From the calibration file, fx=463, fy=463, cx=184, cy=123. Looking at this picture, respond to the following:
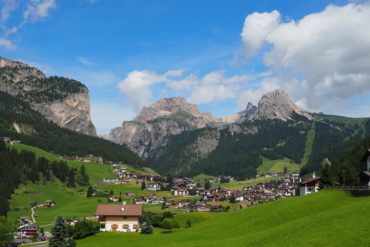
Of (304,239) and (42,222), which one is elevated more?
(304,239)

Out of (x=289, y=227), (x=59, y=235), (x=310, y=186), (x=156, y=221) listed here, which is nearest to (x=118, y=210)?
(x=156, y=221)

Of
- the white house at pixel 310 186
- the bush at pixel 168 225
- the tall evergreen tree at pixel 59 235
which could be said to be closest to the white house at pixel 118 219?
the bush at pixel 168 225

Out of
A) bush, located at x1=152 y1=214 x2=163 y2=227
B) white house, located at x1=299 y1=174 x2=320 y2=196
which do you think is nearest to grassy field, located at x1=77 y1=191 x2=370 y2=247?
bush, located at x1=152 y1=214 x2=163 y2=227

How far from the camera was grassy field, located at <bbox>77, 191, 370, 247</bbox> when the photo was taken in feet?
155

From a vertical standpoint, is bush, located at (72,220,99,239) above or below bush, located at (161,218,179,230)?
above

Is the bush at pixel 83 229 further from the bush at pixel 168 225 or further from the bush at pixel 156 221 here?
the bush at pixel 156 221

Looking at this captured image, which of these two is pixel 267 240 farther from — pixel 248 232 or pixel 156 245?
pixel 156 245

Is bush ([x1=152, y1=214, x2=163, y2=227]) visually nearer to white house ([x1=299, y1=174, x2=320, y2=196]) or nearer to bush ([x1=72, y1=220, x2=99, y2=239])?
bush ([x1=72, y1=220, x2=99, y2=239])

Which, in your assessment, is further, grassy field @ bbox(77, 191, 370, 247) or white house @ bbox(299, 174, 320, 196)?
white house @ bbox(299, 174, 320, 196)

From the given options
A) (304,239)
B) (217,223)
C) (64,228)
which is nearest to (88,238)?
(64,228)

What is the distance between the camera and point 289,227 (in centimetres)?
5744

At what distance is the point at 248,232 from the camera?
227 ft

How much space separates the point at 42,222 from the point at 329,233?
173186 millimetres

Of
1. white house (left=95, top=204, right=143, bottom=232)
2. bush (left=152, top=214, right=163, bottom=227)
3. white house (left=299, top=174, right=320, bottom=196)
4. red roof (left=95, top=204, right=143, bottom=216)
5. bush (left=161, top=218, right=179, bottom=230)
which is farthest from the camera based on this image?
bush (left=152, top=214, right=163, bottom=227)
